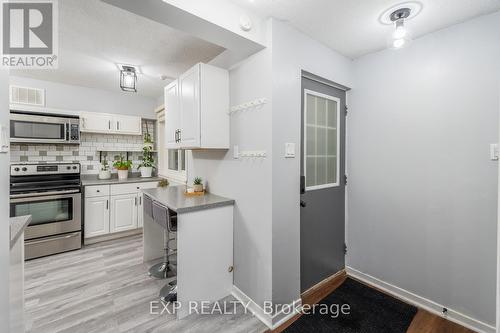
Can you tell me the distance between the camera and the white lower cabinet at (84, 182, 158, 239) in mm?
3205

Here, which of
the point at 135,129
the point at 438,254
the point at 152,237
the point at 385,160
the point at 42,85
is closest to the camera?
the point at 438,254

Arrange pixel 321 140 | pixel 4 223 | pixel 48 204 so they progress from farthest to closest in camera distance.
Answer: pixel 48 204
pixel 321 140
pixel 4 223

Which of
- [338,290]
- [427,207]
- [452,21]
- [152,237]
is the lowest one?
[338,290]

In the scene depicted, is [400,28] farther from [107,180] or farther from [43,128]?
[43,128]

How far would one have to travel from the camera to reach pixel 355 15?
5.49 feet

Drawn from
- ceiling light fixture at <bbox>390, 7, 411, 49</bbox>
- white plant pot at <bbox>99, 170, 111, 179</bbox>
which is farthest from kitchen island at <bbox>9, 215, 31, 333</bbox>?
ceiling light fixture at <bbox>390, 7, 411, 49</bbox>

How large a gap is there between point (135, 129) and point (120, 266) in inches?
89.4

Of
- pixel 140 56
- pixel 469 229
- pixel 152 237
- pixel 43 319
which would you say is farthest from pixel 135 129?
pixel 469 229

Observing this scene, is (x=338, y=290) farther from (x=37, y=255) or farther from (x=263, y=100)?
(x=37, y=255)

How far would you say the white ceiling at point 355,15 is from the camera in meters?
1.54

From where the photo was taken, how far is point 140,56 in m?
2.41

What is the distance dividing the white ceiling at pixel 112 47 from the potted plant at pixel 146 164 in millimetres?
1293

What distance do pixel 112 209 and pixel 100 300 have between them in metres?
1.64

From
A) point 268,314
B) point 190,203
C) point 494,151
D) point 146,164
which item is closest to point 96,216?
point 146,164
